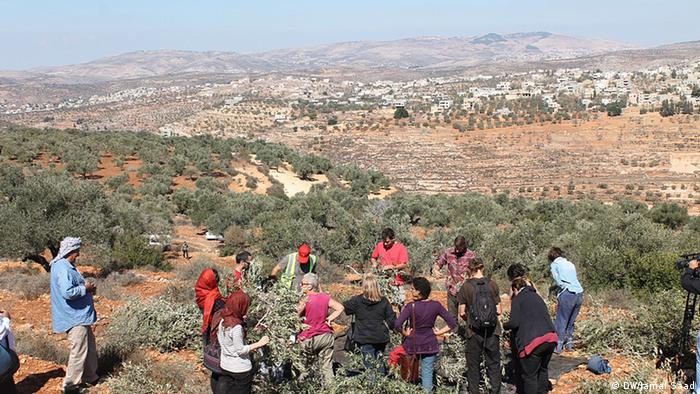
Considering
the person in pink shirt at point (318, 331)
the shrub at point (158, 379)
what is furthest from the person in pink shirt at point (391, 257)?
the shrub at point (158, 379)

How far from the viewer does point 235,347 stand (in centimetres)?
481

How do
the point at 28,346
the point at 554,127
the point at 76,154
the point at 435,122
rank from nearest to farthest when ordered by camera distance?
the point at 28,346, the point at 76,154, the point at 554,127, the point at 435,122

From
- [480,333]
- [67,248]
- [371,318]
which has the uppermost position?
[67,248]

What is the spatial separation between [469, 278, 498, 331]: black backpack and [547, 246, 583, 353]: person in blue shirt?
187 cm

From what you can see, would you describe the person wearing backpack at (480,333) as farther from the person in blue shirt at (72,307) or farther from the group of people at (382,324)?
the person in blue shirt at (72,307)

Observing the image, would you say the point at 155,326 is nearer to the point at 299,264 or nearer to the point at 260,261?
the point at 299,264

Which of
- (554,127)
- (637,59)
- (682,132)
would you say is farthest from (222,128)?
(637,59)

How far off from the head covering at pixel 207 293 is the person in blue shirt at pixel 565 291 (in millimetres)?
4338

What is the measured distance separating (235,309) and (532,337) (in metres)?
2.92

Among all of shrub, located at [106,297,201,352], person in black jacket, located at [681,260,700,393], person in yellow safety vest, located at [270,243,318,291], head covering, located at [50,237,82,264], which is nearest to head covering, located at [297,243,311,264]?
person in yellow safety vest, located at [270,243,318,291]

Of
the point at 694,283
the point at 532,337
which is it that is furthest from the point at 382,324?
the point at 694,283

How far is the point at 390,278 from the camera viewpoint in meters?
7.23

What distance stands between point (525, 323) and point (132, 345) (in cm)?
502

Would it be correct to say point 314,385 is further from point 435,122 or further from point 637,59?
point 637,59
